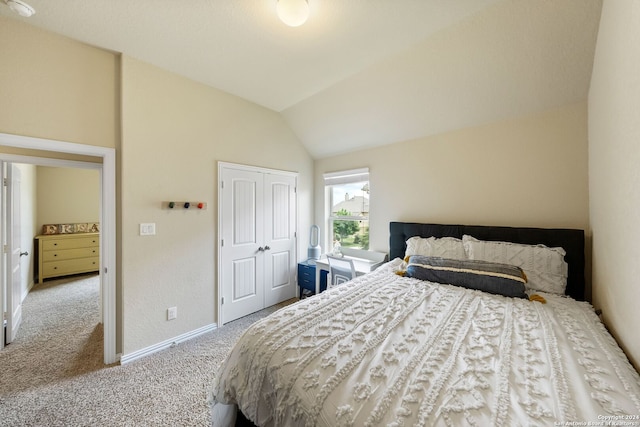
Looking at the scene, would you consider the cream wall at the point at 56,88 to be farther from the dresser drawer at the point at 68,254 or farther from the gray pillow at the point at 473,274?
the dresser drawer at the point at 68,254

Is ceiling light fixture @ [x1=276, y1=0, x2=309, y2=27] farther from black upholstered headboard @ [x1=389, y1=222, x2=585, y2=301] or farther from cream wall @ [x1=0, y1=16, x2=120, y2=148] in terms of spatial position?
black upholstered headboard @ [x1=389, y1=222, x2=585, y2=301]

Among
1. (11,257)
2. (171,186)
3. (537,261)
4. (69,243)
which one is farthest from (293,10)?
(69,243)

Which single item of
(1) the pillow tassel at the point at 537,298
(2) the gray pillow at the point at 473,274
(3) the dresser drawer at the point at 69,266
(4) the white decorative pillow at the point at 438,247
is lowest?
(3) the dresser drawer at the point at 69,266

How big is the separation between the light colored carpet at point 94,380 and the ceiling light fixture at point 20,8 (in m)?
2.70

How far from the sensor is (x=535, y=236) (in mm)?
2039

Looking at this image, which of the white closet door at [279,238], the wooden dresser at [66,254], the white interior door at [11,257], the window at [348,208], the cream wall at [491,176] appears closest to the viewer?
the cream wall at [491,176]

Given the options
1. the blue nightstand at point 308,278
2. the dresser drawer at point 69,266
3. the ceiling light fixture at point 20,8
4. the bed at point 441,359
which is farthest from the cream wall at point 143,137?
the dresser drawer at point 69,266

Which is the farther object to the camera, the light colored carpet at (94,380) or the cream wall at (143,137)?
the cream wall at (143,137)

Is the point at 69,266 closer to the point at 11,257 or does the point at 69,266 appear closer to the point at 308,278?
the point at 11,257

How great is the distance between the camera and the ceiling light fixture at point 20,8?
59.5 inches

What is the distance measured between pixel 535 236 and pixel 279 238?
2.84m

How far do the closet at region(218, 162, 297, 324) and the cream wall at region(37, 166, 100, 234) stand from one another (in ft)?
12.4

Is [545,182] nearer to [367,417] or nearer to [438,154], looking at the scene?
[438,154]

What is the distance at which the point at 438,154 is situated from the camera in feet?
8.86
